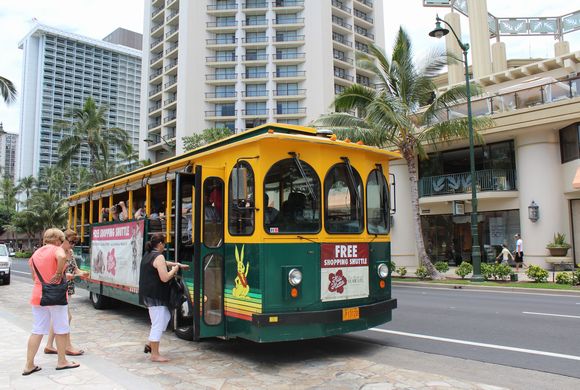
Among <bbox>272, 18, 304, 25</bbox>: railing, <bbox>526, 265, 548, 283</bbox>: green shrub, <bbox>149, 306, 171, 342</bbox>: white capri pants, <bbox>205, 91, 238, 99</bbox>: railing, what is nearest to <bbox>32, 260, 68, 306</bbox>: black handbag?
<bbox>149, 306, 171, 342</bbox>: white capri pants

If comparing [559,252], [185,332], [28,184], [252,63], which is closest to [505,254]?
[559,252]

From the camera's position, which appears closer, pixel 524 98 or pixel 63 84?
pixel 524 98

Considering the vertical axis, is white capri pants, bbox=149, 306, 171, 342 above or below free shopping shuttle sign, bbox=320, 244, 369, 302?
below

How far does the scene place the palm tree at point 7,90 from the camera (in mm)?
19672

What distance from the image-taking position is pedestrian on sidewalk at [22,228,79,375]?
233 inches

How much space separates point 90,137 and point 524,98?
27.5 meters

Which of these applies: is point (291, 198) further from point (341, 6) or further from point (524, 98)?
point (341, 6)

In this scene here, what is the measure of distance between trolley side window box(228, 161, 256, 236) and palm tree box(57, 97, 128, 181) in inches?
1144

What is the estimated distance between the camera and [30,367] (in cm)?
589

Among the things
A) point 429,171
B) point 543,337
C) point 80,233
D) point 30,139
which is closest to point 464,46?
point 429,171

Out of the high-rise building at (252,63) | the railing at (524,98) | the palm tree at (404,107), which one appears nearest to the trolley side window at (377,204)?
the palm tree at (404,107)

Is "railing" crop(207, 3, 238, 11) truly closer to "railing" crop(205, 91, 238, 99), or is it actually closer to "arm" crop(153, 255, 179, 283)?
"railing" crop(205, 91, 238, 99)

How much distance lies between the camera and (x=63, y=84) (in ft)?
203

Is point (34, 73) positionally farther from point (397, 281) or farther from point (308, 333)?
point (308, 333)
